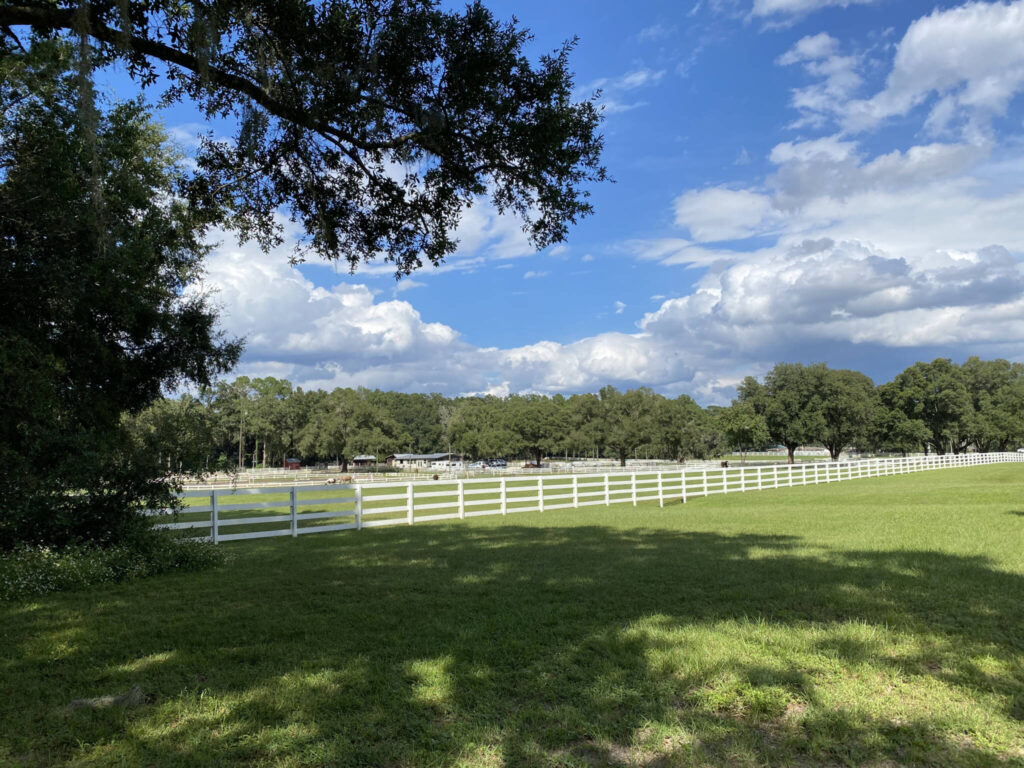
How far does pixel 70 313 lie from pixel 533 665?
8.46 meters

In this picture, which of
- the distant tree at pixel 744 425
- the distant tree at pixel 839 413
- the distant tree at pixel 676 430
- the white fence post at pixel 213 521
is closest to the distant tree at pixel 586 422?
the distant tree at pixel 676 430

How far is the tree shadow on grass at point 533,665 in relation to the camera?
359 centimetres

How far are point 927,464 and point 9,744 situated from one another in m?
54.0

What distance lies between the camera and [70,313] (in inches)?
365

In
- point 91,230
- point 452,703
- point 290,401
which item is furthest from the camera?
point 290,401

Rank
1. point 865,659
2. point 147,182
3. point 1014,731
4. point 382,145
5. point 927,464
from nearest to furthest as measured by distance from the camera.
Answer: point 1014,731
point 865,659
point 382,145
point 147,182
point 927,464

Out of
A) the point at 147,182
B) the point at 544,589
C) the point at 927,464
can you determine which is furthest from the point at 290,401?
the point at 544,589

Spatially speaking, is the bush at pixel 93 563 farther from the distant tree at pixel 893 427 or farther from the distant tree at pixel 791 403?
the distant tree at pixel 893 427

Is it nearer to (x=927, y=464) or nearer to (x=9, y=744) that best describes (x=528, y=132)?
(x=9, y=744)

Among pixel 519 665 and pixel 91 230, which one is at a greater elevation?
pixel 91 230

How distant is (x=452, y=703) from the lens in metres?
4.14

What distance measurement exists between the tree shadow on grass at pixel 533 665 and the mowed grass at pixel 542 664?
0.02 m

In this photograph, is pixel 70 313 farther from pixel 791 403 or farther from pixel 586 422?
pixel 586 422

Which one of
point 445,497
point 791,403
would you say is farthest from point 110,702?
point 791,403
